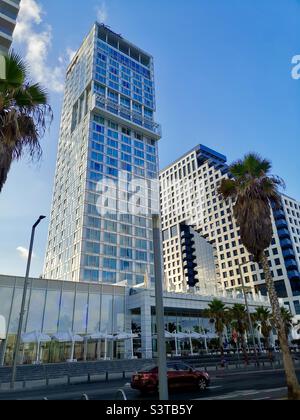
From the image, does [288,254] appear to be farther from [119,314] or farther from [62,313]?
[62,313]

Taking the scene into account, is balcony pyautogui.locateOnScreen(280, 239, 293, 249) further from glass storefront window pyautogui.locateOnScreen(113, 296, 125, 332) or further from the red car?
the red car

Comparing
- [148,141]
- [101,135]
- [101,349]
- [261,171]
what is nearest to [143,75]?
[148,141]

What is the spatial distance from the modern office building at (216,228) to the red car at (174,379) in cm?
6341

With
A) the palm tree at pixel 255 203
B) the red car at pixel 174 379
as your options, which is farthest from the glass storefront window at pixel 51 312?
the palm tree at pixel 255 203

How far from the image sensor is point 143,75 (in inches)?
4001

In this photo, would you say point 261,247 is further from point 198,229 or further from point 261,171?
point 198,229

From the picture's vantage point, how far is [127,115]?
89250 millimetres

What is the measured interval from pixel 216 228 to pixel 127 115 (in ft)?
181

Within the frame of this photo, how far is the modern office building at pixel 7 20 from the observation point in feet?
141

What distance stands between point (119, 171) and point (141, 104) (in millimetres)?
27271

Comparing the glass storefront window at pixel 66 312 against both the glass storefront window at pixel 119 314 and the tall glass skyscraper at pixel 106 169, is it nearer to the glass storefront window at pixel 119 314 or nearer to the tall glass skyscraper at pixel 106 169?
the glass storefront window at pixel 119 314

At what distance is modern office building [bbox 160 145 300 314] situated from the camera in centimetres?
9750

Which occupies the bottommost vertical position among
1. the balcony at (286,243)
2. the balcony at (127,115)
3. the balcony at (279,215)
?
the balcony at (286,243)

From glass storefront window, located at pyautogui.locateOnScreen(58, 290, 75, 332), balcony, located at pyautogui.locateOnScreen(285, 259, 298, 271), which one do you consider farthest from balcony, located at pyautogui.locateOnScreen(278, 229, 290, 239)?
glass storefront window, located at pyautogui.locateOnScreen(58, 290, 75, 332)
